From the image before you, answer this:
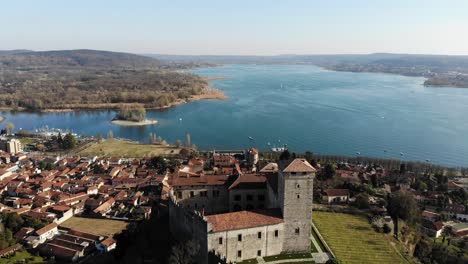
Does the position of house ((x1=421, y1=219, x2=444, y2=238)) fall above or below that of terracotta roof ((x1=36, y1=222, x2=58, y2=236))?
below

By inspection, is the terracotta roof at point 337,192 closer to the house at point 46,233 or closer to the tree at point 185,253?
the tree at point 185,253

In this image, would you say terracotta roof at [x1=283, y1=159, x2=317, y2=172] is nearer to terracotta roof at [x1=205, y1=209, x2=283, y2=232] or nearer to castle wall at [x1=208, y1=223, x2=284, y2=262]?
terracotta roof at [x1=205, y1=209, x2=283, y2=232]

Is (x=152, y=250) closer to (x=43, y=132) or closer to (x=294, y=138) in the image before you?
(x=294, y=138)

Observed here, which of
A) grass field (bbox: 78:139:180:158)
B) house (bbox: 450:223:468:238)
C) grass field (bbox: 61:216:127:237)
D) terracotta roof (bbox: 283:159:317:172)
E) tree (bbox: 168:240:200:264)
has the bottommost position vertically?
house (bbox: 450:223:468:238)

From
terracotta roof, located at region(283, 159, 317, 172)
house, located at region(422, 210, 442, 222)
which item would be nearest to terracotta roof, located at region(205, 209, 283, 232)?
terracotta roof, located at region(283, 159, 317, 172)

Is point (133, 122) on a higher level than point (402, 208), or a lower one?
lower

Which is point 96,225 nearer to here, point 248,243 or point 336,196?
point 248,243

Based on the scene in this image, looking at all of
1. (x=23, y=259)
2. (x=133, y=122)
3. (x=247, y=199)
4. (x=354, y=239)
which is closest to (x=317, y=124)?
(x=133, y=122)
